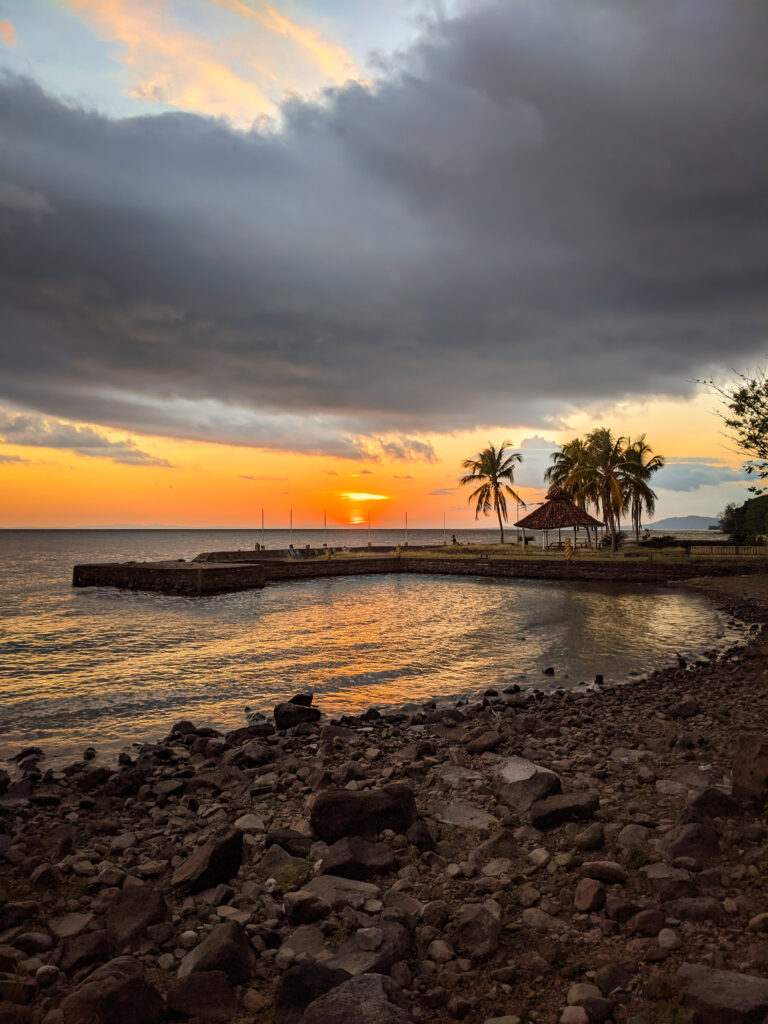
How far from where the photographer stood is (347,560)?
181 ft

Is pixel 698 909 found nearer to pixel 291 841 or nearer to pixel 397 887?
pixel 397 887

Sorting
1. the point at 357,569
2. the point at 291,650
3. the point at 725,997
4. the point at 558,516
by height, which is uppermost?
the point at 558,516

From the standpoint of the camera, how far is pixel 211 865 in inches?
211

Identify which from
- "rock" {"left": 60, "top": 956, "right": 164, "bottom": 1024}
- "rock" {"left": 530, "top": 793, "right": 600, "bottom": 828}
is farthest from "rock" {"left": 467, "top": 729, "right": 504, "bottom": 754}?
"rock" {"left": 60, "top": 956, "right": 164, "bottom": 1024}

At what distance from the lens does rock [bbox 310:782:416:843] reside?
6043mm

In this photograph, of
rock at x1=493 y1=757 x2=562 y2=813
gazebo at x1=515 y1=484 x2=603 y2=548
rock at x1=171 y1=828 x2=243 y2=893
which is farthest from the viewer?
gazebo at x1=515 y1=484 x2=603 y2=548

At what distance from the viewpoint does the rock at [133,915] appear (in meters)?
4.55

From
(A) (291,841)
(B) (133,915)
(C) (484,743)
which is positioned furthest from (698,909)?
(C) (484,743)

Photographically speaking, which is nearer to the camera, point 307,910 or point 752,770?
point 307,910

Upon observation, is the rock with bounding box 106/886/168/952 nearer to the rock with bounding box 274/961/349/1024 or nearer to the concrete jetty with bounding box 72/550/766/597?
the rock with bounding box 274/961/349/1024

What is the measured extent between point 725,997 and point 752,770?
3492 mm

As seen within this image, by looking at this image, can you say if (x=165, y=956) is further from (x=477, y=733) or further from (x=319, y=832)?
(x=477, y=733)

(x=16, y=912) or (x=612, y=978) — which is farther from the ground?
(x=612, y=978)

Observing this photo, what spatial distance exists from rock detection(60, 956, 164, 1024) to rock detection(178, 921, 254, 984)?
331 millimetres
